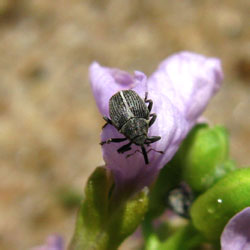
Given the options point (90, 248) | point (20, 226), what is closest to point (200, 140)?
point (90, 248)

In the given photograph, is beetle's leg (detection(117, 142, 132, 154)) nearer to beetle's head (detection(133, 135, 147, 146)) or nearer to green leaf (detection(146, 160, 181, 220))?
beetle's head (detection(133, 135, 147, 146))

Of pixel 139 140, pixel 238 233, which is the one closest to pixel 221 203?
pixel 238 233

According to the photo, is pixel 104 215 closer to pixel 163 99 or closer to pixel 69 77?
pixel 163 99

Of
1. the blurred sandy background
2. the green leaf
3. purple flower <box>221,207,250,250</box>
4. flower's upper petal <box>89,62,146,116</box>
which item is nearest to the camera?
purple flower <box>221,207,250,250</box>

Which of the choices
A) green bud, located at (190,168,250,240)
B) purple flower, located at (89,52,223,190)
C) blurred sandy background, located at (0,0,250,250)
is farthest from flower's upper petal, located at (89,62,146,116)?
blurred sandy background, located at (0,0,250,250)

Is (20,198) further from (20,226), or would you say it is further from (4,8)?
(4,8)

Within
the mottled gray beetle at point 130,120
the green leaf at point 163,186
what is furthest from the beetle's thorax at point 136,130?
the green leaf at point 163,186
